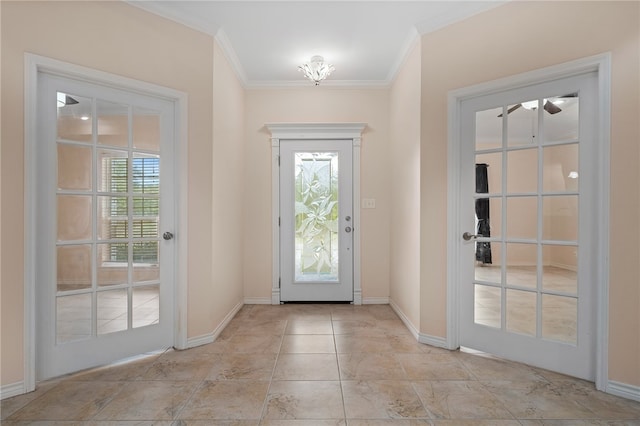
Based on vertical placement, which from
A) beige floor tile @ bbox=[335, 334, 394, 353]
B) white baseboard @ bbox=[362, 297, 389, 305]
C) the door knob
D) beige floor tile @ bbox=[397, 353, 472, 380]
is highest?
the door knob

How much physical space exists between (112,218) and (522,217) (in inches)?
114

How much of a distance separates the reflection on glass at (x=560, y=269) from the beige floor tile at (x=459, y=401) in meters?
0.84

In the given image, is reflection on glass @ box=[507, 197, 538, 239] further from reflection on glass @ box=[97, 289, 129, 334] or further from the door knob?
reflection on glass @ box=[97, 289, 129, 334]

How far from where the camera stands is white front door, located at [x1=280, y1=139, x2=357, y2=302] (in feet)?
12.3

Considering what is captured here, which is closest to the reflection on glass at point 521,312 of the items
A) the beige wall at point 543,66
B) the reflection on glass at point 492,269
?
the reflection on glass at point 492,269

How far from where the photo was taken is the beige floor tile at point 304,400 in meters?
1.71

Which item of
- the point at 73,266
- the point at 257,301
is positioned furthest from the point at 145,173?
the point at 257,301

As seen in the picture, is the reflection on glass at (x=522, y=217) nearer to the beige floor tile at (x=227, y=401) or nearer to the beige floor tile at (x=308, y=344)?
the beige floor tile at (x=308, y=344)

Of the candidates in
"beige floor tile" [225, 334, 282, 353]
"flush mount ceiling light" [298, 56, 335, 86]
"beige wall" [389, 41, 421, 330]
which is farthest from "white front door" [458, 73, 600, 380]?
"beige floor tile" [225, 334, 282, 353]

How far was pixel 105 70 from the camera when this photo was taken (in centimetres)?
218

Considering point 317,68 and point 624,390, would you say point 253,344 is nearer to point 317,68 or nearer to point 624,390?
point 624,390

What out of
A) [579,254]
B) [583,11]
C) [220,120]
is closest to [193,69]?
[220,120]

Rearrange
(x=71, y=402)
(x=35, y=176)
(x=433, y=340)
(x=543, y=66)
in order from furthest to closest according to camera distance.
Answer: (x=433, y=340) < (x=543, y=66) < (x=35, y=176) < (x=71, y=402)

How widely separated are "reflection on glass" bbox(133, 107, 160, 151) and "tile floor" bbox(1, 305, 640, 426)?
157 cm
